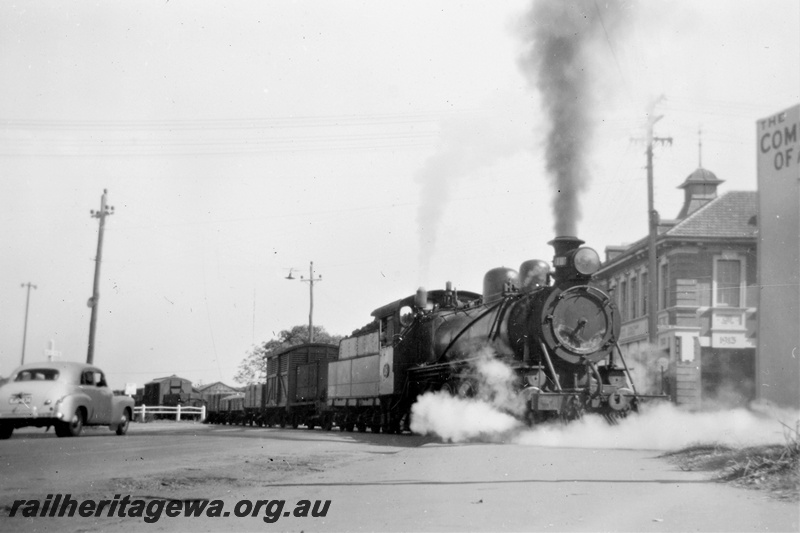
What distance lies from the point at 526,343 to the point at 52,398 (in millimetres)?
8736

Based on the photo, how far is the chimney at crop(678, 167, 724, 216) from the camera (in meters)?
33.8

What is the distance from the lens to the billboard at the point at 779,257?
9023 millimetres

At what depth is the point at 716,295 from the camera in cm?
3083

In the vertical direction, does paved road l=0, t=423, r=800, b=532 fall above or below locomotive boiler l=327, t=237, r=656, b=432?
below

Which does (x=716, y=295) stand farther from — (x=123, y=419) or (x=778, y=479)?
(x=778, y=479)

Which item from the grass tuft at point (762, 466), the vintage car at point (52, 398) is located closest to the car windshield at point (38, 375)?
the vintage car at point (52, 398)

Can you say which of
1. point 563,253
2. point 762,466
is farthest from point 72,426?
point 762,466

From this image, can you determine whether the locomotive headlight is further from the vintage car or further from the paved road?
the vintage car

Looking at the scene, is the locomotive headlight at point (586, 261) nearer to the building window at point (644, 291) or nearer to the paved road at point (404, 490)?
the paved road at point (404, 490)

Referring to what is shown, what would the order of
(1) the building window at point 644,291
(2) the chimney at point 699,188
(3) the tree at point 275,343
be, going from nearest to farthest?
(2) the chimney at point 699,188, (1) the building window at point 644,291, (3) the tree at point 275,343

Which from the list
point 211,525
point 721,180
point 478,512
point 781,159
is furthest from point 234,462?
point 721,180

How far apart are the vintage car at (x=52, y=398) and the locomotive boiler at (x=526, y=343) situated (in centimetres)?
686

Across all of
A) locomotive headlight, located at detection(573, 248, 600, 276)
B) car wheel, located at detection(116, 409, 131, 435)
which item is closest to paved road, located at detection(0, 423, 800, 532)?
locomotive headlight, located at detection(573, 248, 600, 276)

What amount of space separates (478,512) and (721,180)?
30489 millimetres
